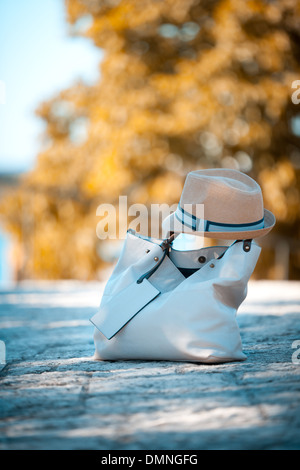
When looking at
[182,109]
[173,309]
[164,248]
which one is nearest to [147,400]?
[173,309]

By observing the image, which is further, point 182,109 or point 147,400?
point 182,109

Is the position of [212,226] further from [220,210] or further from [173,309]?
[173,309]

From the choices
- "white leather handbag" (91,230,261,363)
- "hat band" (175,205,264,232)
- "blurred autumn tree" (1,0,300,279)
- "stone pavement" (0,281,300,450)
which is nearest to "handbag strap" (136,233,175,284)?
"white leather handbag" (91,230,261,363)

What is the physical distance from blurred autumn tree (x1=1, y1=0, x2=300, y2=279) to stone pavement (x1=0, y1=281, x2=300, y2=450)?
6950 mm

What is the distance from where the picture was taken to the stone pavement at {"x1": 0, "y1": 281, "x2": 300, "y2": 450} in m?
1.41

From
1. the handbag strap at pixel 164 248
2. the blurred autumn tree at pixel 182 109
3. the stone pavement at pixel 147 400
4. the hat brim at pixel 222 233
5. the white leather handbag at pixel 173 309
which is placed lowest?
the stone pavement at pixel 147 400

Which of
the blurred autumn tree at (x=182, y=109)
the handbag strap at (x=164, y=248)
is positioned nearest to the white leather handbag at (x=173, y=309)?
the handbag strap at (x=164, y=248)

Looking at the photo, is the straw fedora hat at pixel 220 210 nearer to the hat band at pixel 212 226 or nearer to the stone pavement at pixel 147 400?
the hat band at pixel 212 226

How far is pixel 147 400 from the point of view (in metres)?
1.74

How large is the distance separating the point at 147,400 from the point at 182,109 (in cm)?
814

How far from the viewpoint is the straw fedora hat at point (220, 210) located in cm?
223

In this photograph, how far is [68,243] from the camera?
12.3 meters

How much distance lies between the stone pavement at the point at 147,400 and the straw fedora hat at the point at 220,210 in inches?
21.8
